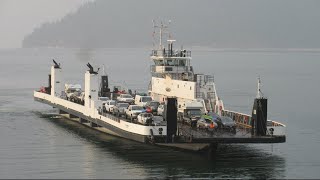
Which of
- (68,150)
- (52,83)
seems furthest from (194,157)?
(52,83)

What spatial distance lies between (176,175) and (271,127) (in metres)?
8.53

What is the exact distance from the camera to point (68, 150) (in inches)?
1994

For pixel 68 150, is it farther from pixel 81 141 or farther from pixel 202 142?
pixel 202 142

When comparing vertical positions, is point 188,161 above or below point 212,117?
below

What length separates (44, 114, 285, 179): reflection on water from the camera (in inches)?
1656

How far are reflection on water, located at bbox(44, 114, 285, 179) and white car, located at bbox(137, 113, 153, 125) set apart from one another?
1985 millimetres

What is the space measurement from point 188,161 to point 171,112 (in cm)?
351

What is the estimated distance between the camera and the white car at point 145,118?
48737 millimetres

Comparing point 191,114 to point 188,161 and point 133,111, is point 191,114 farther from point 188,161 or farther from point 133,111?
point 188,161

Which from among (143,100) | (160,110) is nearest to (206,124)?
(160,110)

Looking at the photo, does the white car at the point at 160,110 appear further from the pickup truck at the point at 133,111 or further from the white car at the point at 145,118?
the white car at the point at 145,118

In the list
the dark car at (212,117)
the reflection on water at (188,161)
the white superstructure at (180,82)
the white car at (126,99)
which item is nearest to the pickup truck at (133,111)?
the reflection on water at (188,161)

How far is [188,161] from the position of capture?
45.4 m

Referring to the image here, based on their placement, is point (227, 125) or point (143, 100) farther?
point (143, 100)
